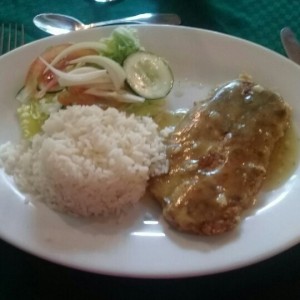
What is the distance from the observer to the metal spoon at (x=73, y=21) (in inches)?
76.9

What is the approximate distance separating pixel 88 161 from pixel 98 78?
1.26ft

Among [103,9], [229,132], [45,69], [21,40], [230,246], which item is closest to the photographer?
[230,246]

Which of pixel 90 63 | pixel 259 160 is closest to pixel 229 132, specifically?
pixel 259 160

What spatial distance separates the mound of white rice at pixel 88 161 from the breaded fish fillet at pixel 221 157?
56 millimetres

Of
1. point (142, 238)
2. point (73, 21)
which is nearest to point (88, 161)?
point (142, 238)

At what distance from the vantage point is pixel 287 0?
2064mm

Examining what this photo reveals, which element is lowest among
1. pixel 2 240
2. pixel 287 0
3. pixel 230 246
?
pixel 2 240

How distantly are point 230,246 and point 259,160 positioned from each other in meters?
0.28

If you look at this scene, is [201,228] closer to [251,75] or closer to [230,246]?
[230,246]

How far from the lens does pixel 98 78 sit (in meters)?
1.75

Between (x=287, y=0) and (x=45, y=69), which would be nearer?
(x=45, y=69)

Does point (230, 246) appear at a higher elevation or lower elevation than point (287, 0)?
lower

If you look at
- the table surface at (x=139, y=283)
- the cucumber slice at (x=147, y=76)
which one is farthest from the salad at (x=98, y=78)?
the table surface at (x=139, y=283)

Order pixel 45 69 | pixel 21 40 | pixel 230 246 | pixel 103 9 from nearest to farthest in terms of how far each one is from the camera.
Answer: pixel 230 246, pixel 45 69, pixel 21 40, pixel 103 9
